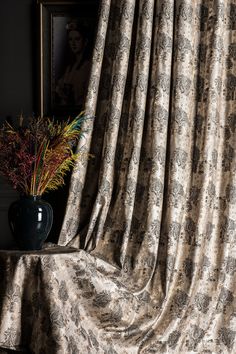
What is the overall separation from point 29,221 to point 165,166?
3.08 feet

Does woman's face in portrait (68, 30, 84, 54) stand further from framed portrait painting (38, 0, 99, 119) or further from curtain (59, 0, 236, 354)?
curtain (59, 0, 236, 354)

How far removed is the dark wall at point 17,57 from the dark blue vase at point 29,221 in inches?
37.1

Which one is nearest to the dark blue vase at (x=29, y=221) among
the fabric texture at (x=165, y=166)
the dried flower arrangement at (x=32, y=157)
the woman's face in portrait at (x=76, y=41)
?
the dried flower arrangement at (x=32, y=157)

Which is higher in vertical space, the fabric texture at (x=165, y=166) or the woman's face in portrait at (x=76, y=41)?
the woman's face in portrait at (x=76, y=41)

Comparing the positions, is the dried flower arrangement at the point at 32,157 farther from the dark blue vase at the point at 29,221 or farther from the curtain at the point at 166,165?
the curtain at the point at 166,165

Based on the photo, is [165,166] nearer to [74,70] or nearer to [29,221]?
[74,70]

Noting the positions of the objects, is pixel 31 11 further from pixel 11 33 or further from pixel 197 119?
pixel 197 119

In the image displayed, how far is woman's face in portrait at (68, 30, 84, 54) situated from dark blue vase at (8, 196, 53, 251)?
1133mm

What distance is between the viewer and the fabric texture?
3760 mm

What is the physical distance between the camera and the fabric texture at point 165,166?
12.3 feet

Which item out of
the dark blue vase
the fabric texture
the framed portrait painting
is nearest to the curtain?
the fabric texture

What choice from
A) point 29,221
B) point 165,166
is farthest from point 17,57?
point 29,221

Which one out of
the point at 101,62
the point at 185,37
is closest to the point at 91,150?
the point at 101,62

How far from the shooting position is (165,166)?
12.8 feet
